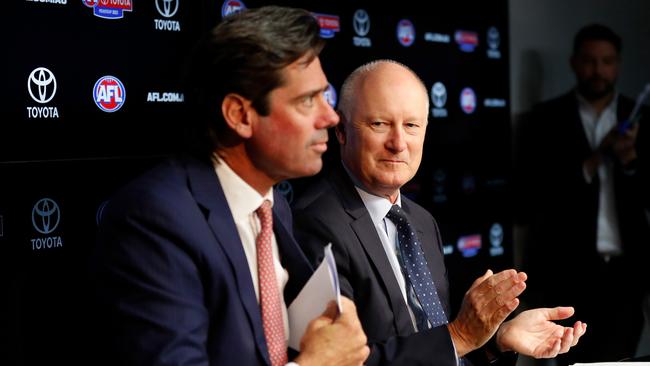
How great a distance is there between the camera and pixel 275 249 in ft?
5.50

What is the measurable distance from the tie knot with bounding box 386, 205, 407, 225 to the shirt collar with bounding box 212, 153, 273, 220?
0.58 m

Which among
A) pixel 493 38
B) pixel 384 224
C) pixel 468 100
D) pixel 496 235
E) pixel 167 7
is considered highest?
pixel 167 7

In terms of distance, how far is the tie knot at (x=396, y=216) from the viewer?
2094 millimetres

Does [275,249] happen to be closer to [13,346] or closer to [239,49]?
[239,49]

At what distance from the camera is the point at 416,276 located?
203 cm

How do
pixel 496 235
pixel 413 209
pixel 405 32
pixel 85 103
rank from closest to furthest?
pixel 413 209
pixel 85 103
pixel 405 32
pixel 496 235

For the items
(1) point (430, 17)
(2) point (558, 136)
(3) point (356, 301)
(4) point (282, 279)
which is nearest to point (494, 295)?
(3) point (356, 301)

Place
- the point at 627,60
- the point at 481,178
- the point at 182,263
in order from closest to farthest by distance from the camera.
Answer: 1. the point at 182,263
2. the point at 481,178
3. the point at 627,60

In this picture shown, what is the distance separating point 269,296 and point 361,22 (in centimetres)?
232

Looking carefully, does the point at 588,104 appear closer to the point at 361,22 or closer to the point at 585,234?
the point at 585,234

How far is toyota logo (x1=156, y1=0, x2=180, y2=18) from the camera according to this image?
2.93 meters

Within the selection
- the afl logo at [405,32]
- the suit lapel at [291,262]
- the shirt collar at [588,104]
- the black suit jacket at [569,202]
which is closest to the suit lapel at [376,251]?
A: the suit lapel at [291,262]

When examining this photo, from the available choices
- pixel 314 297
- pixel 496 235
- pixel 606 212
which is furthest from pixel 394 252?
pixel 606 212

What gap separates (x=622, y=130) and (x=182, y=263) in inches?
125
